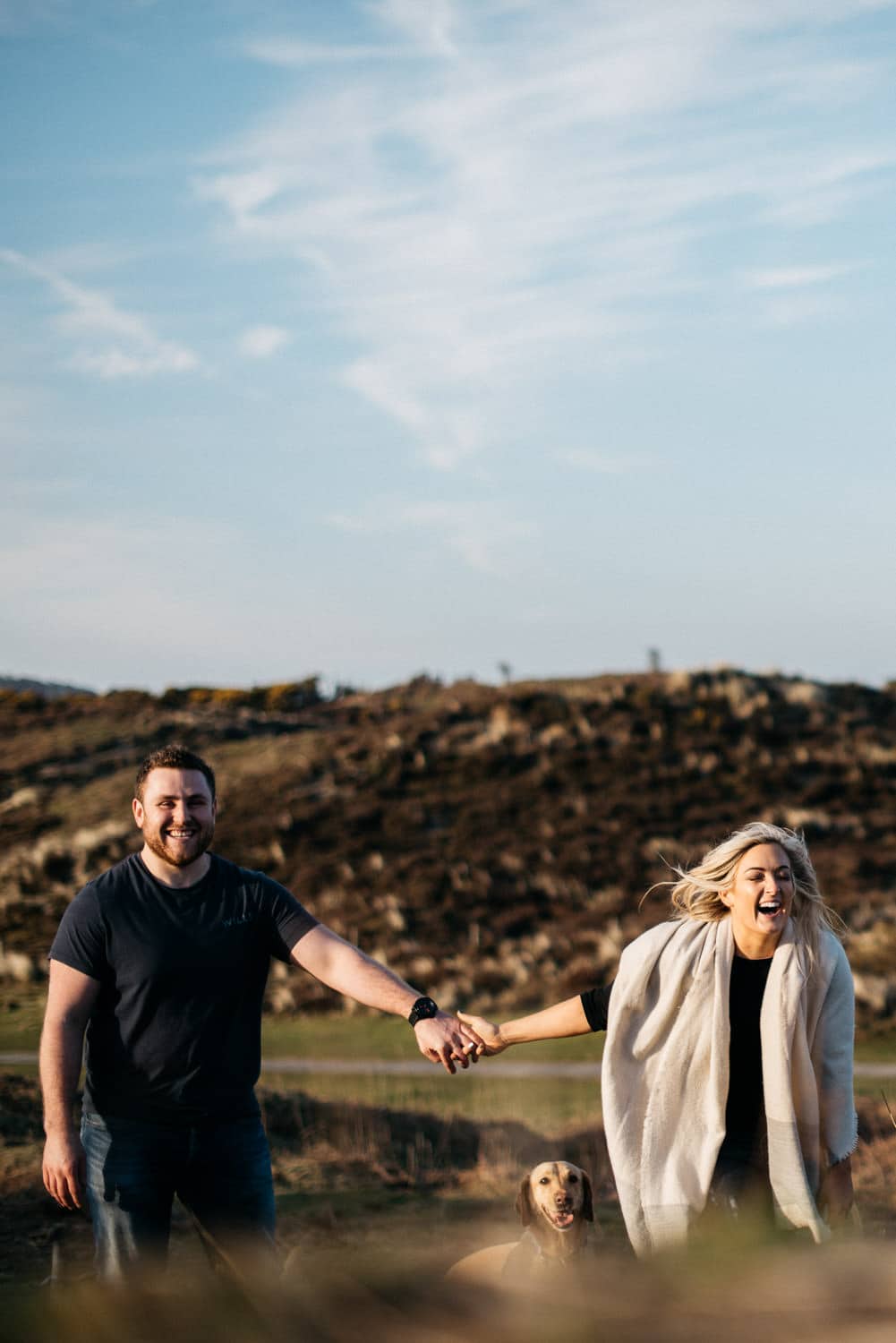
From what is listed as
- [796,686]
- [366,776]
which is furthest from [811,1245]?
[796,686]

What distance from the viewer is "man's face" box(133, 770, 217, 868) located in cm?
468

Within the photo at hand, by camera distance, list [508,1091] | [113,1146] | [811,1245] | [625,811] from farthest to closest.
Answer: [625,811]
[508,1091]
[113,1146]
[811,1245]

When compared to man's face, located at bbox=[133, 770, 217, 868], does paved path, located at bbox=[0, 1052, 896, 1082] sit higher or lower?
lower

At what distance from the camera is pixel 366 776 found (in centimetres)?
3722

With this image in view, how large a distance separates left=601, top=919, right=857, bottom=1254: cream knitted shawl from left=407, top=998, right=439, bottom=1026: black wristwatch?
2.02 ft

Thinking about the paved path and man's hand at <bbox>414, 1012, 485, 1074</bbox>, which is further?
the paved path

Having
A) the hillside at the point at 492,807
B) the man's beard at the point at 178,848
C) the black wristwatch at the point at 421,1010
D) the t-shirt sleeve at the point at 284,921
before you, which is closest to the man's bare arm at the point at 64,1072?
the man's beard at the point at 178,848

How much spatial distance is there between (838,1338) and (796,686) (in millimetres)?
42196

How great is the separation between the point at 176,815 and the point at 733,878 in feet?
6.05

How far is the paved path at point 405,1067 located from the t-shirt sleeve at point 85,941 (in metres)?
12.9

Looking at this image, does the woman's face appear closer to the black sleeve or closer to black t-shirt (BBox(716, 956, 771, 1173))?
black t-shirt (BBox(716, 956, 771, 1173))

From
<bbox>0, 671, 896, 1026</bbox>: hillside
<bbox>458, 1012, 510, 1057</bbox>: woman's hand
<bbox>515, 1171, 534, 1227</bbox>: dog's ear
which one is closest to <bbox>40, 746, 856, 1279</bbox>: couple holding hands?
<bbox>458, 1012, 510, 1057</bbox>: woman's hand

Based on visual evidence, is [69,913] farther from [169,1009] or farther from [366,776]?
[366,776]

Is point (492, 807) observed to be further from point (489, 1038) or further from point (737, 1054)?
point (737, 1054)
